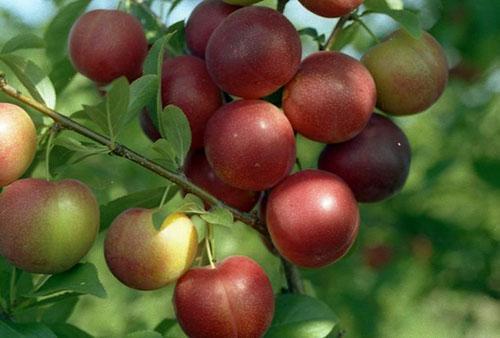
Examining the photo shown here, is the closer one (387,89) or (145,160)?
(145,160)

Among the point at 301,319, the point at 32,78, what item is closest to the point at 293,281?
the point at 301,319

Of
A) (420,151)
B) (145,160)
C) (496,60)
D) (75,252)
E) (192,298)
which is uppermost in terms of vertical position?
(145,160)

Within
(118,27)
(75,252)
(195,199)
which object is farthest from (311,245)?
(118,27)

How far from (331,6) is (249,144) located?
0.33m

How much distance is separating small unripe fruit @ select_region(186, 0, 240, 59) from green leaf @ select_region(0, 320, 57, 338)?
0.70 m

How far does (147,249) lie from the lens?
4.99ft

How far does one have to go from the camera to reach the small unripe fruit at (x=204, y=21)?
1787 mm

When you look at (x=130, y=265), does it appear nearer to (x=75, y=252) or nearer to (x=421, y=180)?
(x=75, y=252)

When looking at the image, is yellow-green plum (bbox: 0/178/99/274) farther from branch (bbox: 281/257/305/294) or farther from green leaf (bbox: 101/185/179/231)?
branch (bbox: 281/257/305/294)

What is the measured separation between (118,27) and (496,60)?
2.48 meters

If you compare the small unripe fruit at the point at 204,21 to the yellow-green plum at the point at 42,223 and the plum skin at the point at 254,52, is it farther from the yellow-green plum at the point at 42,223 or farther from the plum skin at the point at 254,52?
the yellow-green plum at the point at 42,223

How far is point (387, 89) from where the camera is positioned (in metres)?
1.76

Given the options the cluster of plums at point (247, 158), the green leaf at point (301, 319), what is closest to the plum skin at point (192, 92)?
the cluster of plums at point (247, 158)

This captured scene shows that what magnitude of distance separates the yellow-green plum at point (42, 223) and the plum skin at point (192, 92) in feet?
0.97
